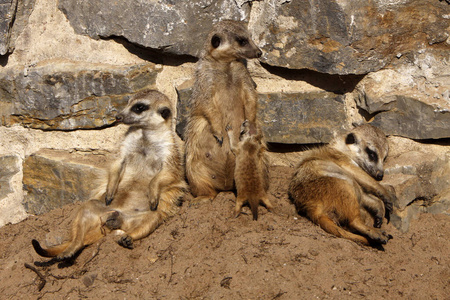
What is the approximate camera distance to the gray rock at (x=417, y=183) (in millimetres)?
3062

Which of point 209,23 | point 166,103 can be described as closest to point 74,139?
point 166,103

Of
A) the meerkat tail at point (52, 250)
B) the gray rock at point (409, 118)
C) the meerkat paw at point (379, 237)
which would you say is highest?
the gray rock at point (409, 118)

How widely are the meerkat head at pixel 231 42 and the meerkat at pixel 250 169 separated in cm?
46

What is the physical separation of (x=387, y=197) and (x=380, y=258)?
19.3 inches

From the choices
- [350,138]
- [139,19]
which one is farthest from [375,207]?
[139,19]

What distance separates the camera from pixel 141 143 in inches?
139

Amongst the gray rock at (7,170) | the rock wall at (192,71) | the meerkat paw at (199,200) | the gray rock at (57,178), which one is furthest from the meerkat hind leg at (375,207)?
the gray rock at (7,170)

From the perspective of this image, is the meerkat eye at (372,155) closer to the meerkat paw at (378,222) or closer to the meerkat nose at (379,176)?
the meerkat nose at (379,176)

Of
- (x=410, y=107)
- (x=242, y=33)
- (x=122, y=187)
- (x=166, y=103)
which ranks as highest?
(x=242, y=33)

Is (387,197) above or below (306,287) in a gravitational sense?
above

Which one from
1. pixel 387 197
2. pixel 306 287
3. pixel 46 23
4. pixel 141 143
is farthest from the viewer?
pixel 141 143

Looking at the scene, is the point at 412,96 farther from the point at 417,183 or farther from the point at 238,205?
the point at 238,205

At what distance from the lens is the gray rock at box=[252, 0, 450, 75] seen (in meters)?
3.06

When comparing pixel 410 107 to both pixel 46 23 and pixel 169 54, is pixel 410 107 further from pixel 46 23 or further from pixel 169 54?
pixel 46 23
